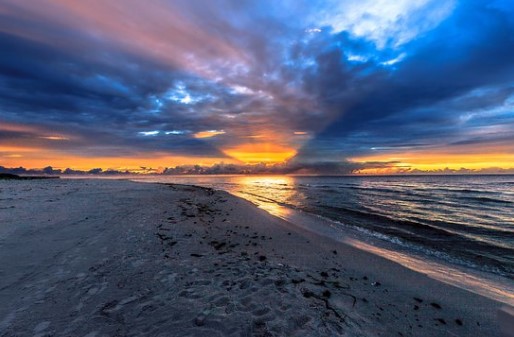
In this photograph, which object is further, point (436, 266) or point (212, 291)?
point (436, 266)

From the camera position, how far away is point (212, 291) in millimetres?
5707

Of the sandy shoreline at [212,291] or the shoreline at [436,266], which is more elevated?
the sandy shoreline at [212,291]

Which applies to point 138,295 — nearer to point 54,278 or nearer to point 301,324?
point 54,278

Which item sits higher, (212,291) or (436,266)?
(212,291)

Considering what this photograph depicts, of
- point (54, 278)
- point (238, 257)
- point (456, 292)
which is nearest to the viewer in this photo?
point (54, 278)

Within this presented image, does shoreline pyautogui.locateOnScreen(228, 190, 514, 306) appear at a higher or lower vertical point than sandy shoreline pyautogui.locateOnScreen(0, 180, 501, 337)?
lower

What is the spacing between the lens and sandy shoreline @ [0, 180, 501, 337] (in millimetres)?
4480

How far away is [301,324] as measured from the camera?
4.48 metres

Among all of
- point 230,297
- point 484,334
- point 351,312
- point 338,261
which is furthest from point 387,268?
point 230,297

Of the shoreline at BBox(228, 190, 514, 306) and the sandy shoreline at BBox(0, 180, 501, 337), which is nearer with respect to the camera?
the sandy shoreline at BBox(0, 180, 501, 337)

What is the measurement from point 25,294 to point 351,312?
681cm

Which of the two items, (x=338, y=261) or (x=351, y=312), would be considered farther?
(x=338, y=261)

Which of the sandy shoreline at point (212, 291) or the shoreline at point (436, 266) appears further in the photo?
the shoreline at point (436, 266)

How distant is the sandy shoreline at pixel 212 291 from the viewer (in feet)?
14.7
